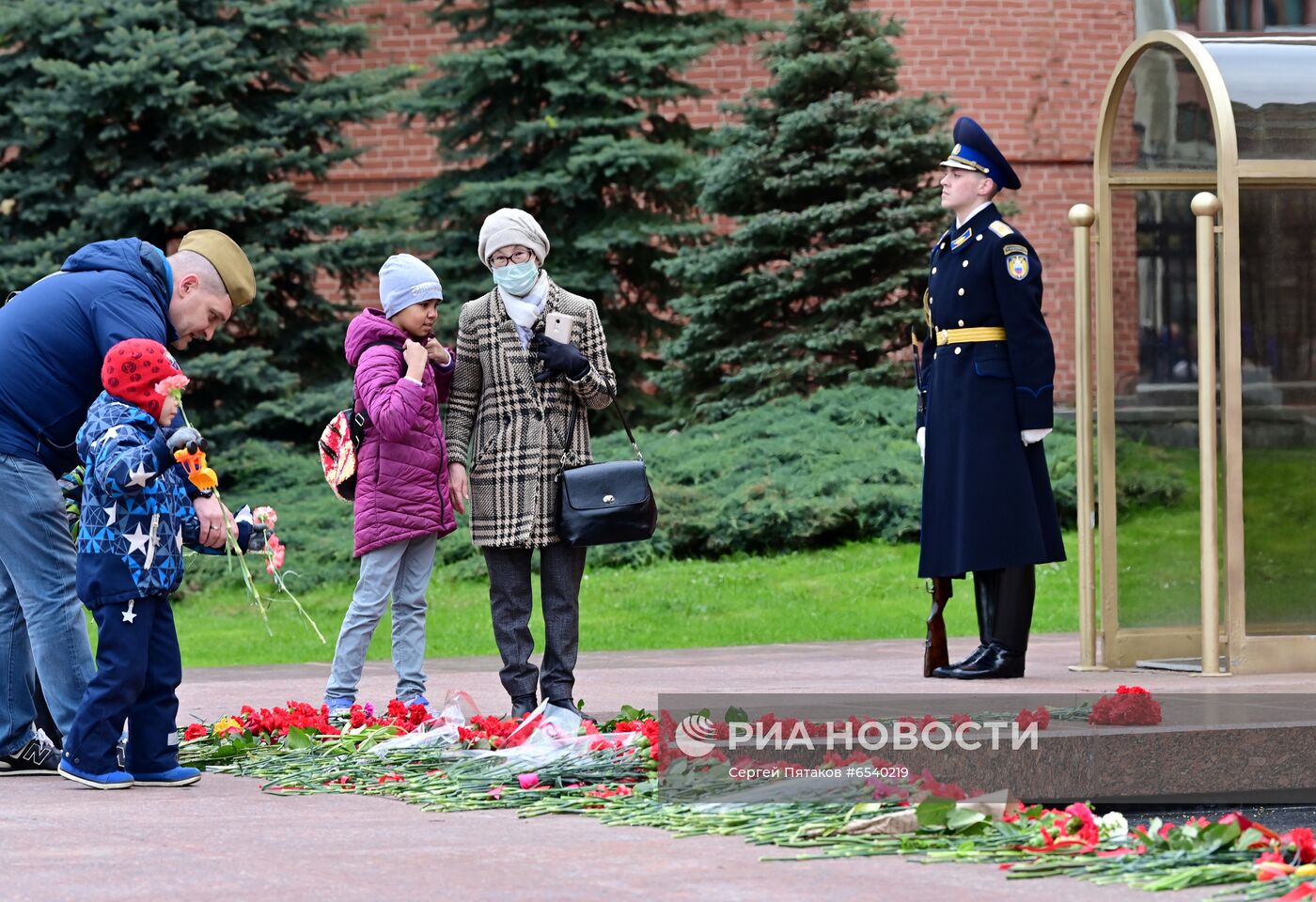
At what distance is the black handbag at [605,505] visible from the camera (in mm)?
6527

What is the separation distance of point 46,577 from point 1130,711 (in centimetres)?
331

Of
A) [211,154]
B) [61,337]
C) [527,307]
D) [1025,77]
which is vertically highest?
[1025,77]

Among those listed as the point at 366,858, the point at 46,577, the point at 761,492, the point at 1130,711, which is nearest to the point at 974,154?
the point at 1130,711

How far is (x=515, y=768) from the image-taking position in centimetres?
559

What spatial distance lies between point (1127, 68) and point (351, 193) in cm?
1308

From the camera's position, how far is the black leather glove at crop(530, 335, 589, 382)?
6.61 metres

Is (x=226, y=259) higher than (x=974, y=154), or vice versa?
(x=974, y=154)

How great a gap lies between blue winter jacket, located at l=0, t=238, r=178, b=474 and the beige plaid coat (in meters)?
1.17

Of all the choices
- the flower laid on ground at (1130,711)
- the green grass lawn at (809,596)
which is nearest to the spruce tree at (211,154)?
the green grass lawn at (809,596)

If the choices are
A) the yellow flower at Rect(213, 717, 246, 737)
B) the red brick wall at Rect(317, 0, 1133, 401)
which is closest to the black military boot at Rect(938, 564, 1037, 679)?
the yellow flower at Rect(213, 717, 246, 737)

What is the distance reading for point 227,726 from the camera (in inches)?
259

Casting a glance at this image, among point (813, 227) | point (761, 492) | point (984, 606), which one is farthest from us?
point (813, 227)

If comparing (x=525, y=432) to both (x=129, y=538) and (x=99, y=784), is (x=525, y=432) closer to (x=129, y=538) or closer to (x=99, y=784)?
(x=129, y=538)

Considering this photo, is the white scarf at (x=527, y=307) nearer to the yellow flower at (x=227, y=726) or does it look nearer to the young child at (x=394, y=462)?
the young child at (x=394, y=462)
